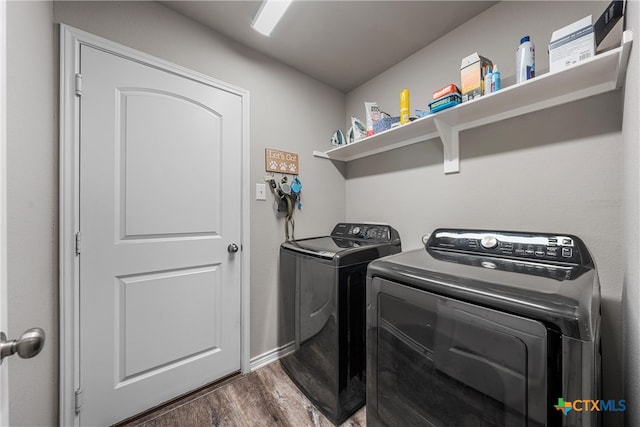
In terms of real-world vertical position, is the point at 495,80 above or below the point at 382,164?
above

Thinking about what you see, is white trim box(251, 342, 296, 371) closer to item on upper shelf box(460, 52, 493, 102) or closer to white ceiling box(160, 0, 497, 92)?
item on upper shelf box(460, 52, 493, 102)

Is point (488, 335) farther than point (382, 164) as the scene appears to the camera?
No

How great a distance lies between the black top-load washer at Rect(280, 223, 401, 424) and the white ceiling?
149 cm

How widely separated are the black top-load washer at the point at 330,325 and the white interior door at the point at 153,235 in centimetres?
49

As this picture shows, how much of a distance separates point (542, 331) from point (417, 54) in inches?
77.1

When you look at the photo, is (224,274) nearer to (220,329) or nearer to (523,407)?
(220,329)

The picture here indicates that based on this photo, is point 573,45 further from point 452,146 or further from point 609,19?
point 452,146

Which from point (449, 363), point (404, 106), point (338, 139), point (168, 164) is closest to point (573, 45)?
point (404, 106)

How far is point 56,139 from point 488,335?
2014 millimetres

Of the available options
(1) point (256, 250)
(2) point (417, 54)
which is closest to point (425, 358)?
(1) point (256, 250)

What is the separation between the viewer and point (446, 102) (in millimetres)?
1371

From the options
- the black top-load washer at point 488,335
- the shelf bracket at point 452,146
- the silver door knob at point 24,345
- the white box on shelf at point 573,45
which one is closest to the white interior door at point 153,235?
the silver door knob at point 24,345

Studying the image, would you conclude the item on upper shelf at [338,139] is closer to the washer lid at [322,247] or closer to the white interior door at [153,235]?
the white interior door at [153,235]

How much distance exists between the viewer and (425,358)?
92cm
